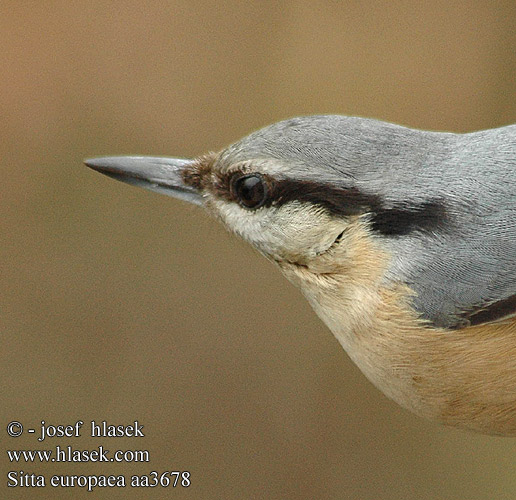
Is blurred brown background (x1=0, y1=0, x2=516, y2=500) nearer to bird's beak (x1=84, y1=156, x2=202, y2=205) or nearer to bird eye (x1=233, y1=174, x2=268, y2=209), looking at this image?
bird's beak (x1=84, y1=156, x2=202, y2=205)

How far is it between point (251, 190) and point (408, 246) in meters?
0.42

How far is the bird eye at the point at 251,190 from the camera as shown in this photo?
201 centimetres

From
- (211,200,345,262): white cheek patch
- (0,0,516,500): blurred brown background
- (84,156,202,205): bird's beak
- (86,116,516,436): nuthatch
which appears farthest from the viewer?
(0,0,516,500): blurred brown background

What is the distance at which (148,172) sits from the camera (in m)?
2.29

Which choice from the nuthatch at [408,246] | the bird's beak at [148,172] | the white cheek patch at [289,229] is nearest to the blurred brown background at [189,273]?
the bird's beak at [148,172]

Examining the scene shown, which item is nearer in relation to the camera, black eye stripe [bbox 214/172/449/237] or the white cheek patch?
black eye stripe [bbox 214/172/449/237]

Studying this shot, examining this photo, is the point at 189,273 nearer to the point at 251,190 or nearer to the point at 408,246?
the point at 251,190

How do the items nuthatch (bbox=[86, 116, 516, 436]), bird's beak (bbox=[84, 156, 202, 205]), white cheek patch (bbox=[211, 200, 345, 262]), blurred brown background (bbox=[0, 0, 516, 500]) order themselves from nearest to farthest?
nuthatch (bbox=[86, 116, 516, 436])
white cheek patch (bbox=[211, 200, 345, 262])
bird's beak (bbox=[84, 156, 202, 205])
blurred brown background (bbox=[0, 0, 516, 500])

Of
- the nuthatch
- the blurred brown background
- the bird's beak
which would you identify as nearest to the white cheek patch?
the nuthatch

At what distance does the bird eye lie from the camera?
201 centimetres

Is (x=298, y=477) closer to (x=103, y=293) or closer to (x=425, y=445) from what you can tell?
(x=425, y=445)

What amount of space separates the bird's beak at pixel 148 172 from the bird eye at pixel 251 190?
0.24 meters

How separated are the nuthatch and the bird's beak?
33 cm

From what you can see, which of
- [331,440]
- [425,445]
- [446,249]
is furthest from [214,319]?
[446,249]
